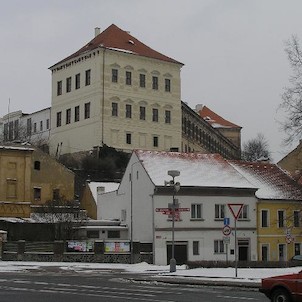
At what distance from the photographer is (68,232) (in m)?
61.8

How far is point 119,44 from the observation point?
10950 cm

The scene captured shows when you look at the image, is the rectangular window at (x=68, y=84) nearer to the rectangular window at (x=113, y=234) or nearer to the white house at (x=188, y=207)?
the white house at (x=188, y=207)

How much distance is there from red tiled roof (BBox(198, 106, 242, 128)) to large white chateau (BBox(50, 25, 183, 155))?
61.7 m

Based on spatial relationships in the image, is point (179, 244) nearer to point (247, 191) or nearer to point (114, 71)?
point (247, 191)

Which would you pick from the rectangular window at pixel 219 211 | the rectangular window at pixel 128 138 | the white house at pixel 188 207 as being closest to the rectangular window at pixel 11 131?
the rectangular window at pixel 128 138

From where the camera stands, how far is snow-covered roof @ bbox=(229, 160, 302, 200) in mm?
63188

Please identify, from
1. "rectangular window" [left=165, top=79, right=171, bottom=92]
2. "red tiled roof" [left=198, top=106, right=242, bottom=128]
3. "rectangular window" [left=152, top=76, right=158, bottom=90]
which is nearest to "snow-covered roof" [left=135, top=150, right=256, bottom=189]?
"rectangular window" [left=152, top=76, right=158, bottom=90]

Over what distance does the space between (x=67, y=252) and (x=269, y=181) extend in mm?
22964

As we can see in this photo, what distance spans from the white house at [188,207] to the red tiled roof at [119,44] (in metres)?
46.5

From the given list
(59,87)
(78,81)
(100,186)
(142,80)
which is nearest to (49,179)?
(100,186)

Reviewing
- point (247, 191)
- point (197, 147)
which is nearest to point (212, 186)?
point (247, 191)

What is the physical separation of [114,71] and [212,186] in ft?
162

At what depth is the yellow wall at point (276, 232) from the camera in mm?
60906

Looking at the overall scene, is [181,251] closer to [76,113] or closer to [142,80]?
[142,80]
